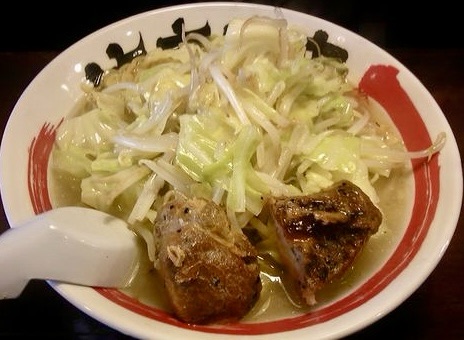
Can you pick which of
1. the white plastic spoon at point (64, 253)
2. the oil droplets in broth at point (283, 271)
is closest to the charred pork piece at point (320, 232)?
the oil droplets in broth at point (283, 271)

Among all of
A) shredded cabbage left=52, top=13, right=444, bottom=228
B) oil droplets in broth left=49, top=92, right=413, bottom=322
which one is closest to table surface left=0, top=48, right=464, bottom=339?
oil droplets in broth left=49, top=92, right=413, bottom=322

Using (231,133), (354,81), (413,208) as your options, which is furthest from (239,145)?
(354,81)

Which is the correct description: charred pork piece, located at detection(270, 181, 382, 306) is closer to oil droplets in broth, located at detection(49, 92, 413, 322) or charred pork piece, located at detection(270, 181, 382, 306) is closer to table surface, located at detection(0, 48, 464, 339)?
oil droplets in broth, located at detection(49, 92, 413, 322)

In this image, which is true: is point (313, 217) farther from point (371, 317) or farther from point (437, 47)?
point (437, 47)

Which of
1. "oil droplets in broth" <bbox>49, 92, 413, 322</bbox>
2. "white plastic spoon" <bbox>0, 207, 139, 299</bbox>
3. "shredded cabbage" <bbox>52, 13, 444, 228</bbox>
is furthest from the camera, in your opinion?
"shredded cabbage" <bbox>52, 13, 444, 228</bbox>

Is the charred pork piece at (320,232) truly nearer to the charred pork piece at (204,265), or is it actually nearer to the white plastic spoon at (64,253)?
the charred pork piece at (204,265)

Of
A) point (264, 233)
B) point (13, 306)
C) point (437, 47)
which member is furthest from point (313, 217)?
point (437, 47)
